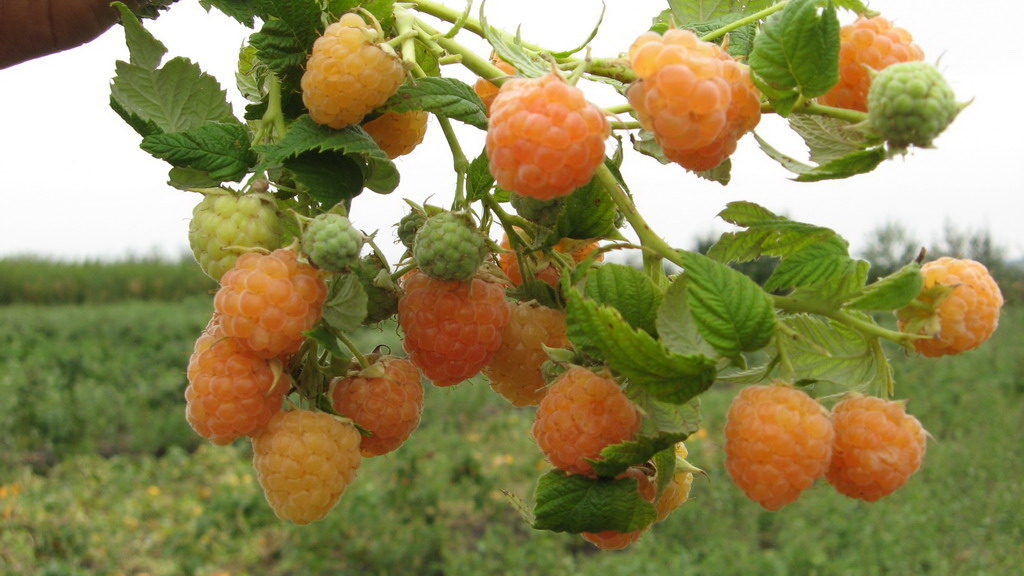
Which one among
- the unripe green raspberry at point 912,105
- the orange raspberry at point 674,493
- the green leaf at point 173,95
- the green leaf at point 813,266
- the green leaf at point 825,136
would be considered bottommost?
the orange raspberry at point 674,493

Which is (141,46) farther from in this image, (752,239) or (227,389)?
(752,239)

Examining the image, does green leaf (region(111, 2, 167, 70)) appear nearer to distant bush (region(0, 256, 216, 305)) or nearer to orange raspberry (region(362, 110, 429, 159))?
orange raspberry (region(362, 110, 429, 159))

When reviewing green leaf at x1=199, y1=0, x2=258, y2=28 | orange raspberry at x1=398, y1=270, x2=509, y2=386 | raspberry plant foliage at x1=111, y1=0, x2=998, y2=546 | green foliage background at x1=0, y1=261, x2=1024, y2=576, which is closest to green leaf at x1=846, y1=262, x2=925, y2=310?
raspberry plant foliage at x1=111, y1=0, x2=998, y2=546

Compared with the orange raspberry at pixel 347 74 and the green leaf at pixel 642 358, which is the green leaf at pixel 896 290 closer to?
the green leaf at pixel 642 358

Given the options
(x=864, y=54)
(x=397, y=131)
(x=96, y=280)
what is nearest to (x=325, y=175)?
(x=397, y=131)

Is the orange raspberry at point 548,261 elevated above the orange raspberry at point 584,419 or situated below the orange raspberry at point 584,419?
above

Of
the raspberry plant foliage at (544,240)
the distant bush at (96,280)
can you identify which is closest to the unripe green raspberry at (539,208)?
the raspberry plant foliage at (544,240)

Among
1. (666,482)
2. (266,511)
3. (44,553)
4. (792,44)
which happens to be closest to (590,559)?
(266,511)
